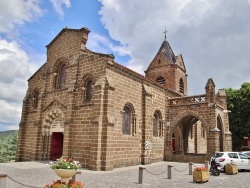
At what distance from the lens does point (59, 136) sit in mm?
17859

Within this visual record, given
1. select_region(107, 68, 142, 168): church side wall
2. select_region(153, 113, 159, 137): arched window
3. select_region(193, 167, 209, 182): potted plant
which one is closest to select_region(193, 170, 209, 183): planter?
select_region(193, 167, 209, 182): potted plant

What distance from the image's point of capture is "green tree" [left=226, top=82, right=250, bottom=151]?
2720 cm

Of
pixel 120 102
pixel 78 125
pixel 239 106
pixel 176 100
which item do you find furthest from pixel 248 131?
pixel 78 125

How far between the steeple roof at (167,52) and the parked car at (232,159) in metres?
15.3

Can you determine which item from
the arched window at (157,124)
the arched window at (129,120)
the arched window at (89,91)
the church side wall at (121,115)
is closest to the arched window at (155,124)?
the arched window at (157,124)

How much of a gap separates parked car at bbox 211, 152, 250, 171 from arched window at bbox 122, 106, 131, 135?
591 centimetres

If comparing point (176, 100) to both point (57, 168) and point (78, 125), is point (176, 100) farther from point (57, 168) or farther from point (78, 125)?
point (57, 168)

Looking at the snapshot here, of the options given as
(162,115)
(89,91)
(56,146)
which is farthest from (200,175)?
(56,146)

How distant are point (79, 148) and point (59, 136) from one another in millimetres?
3976

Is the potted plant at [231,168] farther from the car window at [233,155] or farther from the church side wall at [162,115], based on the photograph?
the church side wall at [162,115]

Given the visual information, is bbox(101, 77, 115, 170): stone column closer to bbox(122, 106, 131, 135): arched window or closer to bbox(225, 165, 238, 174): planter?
bbox(122, 106, 131, 135): arched window

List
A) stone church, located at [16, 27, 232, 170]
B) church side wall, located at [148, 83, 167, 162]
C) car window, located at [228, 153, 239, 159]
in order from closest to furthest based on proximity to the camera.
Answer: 1. stone church, located at [16, 27, 232, 170]
2. car window, located at [228, 153, 239, 159]
3. church side wall, located at [148, 83, 167, 162]

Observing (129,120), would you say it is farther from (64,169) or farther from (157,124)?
(64,169)

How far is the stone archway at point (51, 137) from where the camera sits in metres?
17.5
